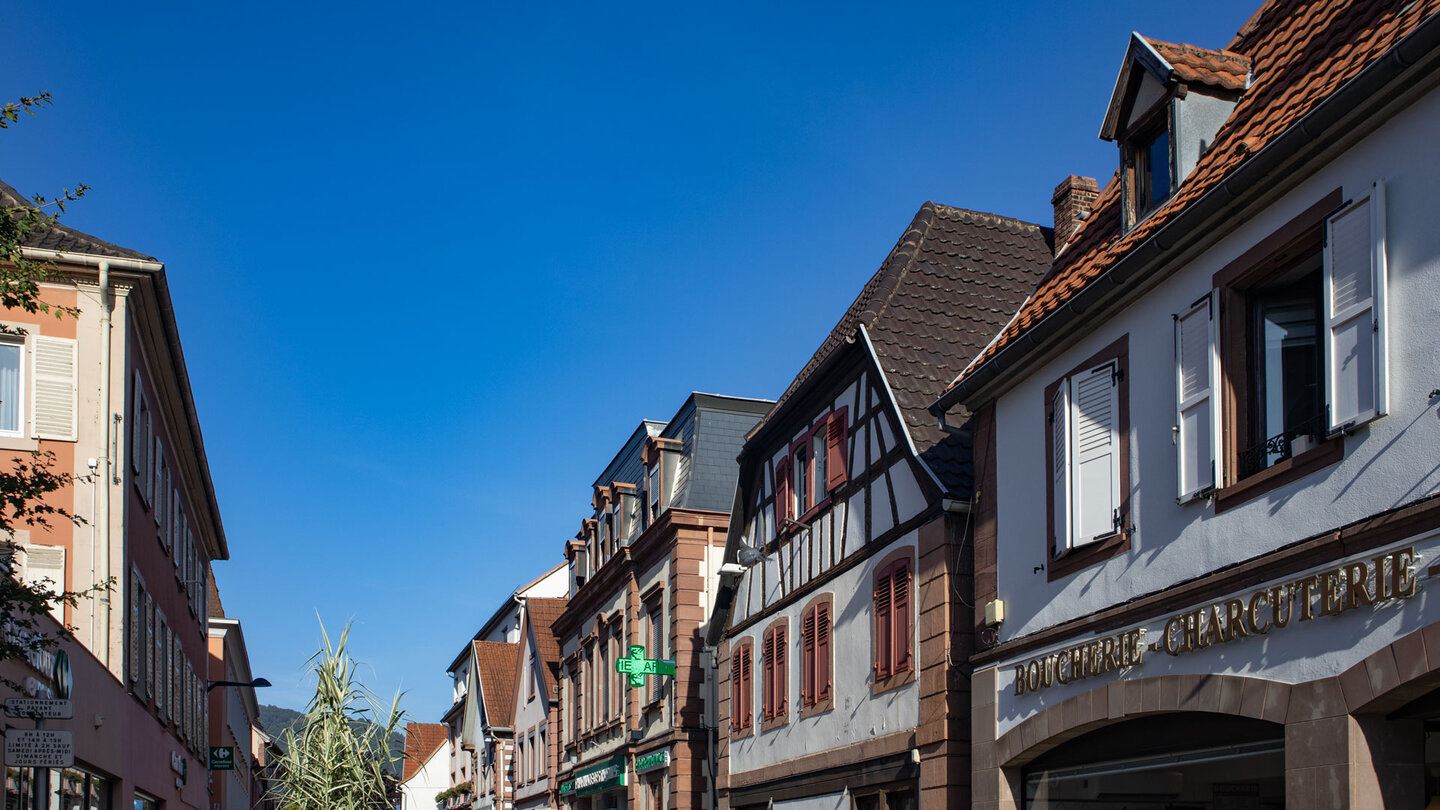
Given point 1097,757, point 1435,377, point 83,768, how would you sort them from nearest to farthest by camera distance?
1. point 1435,377
2. point 1097,757
3. point 83,768

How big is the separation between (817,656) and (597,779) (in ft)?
51.8

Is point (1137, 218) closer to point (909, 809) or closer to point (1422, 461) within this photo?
point (1422, 461)

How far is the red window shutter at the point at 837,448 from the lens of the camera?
21.1 m

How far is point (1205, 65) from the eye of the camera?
546 inches

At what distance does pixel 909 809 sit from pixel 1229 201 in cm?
930

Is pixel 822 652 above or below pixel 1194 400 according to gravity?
below

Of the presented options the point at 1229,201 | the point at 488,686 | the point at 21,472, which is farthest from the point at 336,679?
the point at 488,686

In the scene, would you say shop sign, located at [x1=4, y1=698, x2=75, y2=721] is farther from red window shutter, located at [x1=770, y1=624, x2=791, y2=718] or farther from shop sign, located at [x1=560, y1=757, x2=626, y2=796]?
shop sign, located at [x1=560, y1=757, x2=626, y2=796]

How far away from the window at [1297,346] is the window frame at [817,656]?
9506 mm

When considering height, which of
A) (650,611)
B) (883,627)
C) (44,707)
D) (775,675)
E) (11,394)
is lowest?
(775,675)

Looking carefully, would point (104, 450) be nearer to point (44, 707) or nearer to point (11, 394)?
point (11, 394)

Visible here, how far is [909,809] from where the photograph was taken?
1816cm

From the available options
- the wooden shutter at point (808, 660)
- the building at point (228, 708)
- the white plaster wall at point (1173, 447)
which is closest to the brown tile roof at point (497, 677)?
the building at point (228, 708)

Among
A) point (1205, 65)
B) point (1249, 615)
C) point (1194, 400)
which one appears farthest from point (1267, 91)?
point (1249, 615)
